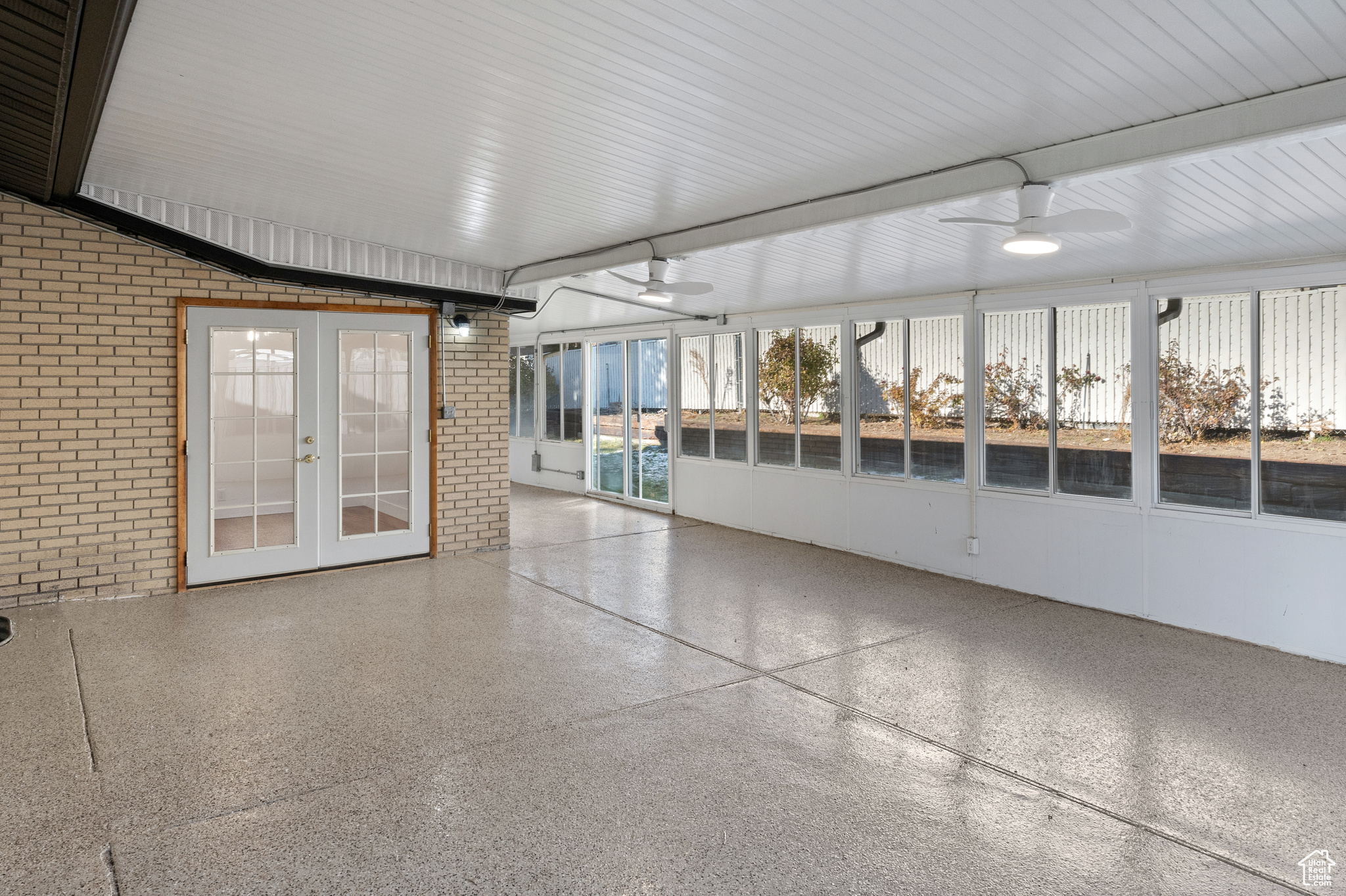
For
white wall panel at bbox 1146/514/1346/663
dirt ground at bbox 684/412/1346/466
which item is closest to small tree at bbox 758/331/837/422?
dirt ground at bbox 684/412/1346/466

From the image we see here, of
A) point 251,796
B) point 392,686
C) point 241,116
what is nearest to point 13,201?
point 241,116

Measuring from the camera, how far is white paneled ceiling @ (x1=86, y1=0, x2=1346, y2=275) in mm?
2697

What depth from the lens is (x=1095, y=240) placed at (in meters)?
4.88

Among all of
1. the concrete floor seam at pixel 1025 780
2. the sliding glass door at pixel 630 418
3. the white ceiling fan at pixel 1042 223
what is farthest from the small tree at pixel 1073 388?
the sliding glass door at pixel 630 418

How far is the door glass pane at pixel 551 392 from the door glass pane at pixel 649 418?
168cm

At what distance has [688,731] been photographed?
3.83m

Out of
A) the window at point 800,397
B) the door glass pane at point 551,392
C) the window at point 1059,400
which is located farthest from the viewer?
the door glass pane at point 551,392

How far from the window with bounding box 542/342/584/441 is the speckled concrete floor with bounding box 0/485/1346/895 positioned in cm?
659

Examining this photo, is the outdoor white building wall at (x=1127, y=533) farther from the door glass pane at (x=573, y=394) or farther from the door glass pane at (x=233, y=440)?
the door glass pane at (x=233, y=440)

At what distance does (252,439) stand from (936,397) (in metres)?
5.96

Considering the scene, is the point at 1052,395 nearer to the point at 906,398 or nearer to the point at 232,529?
the point at 906,398

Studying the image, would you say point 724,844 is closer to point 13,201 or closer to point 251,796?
point 251,796

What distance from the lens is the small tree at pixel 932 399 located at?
7422 millimetres

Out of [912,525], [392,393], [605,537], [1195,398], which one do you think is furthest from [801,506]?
[392,393]
